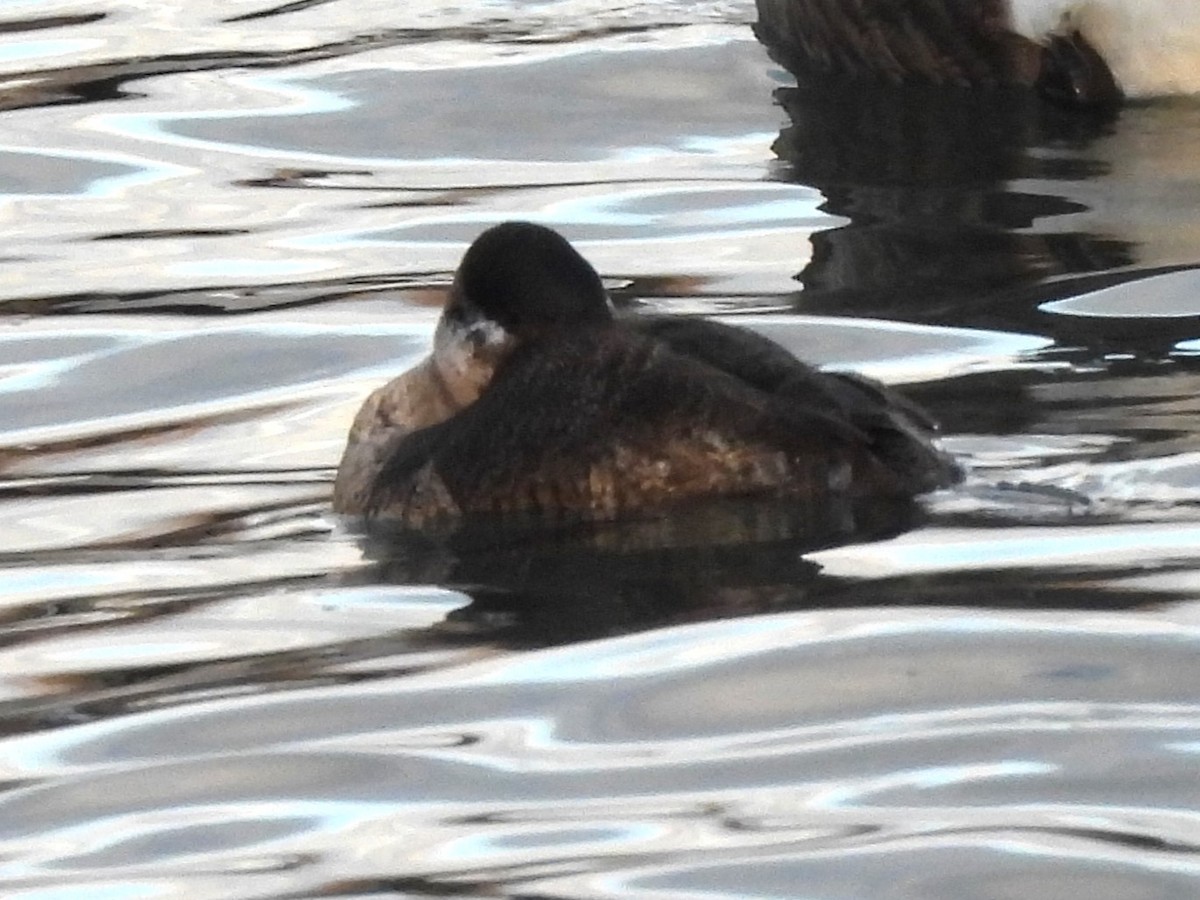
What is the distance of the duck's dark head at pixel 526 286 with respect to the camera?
700 cm

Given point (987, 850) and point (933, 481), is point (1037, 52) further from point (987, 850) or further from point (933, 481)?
point (987, 850)

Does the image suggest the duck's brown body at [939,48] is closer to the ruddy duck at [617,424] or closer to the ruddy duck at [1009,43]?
the ruddy duck at [1009,43]

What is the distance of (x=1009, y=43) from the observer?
12.0 meters

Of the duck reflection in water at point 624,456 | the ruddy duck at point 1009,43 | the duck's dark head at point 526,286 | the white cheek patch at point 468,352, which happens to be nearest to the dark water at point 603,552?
the duck reflection in water at point 624,456

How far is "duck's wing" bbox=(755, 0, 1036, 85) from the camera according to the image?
1209 centimetres

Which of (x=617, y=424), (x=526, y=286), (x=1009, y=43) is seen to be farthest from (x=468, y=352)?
(x=1009, y=43)

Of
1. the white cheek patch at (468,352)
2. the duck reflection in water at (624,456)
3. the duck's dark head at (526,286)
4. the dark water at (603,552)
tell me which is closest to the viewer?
the dark water at (603,552)

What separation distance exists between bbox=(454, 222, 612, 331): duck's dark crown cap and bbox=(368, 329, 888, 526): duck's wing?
0.34 feet

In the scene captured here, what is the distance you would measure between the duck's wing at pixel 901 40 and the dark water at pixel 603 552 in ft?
0.73

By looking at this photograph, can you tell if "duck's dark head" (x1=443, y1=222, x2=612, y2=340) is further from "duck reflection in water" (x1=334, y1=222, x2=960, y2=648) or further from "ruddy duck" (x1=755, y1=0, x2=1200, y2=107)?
"ruddy duck" (x1=755, y1=0, x2=1200, y2=107)

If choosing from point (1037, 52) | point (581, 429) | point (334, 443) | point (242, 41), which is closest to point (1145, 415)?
point (581, 429)

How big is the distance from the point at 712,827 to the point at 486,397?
2.20 m

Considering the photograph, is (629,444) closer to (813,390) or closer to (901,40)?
(813,390)

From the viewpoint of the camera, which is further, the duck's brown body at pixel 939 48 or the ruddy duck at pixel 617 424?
the duck's brown body at pixel 939 48
